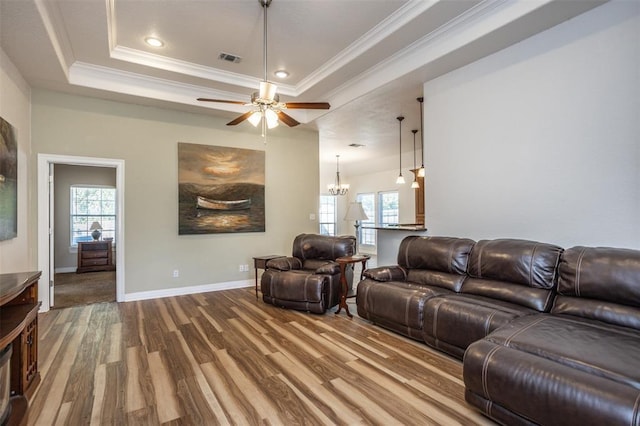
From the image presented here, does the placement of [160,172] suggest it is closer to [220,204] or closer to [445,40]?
[220,204]

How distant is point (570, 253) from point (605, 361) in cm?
116

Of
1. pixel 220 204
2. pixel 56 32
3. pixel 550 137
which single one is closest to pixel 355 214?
pixel 220 204

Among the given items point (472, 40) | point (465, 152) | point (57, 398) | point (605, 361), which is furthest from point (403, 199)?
point (57, 398)

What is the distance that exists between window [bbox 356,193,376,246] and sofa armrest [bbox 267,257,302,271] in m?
6.12

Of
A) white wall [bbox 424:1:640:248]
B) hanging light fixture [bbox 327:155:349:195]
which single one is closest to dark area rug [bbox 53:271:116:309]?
white wall [bbox 424:1:640:248]

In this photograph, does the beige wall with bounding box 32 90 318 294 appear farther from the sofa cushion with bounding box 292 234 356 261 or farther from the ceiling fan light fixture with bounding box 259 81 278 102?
the ceiling fan light fixture with bounding box 259 81 278 102

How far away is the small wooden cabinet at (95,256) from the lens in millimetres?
7234

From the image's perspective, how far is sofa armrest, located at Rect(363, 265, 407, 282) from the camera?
3.65 m

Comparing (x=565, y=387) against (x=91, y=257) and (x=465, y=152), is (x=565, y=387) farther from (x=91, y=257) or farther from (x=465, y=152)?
(x=91, y=257)

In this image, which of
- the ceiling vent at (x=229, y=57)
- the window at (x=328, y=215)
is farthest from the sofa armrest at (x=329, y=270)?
the window at (x=328, y=215)

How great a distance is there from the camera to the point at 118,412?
2076 mm

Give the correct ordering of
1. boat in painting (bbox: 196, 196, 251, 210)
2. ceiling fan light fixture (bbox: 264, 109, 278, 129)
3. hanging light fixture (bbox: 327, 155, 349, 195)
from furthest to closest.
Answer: hanging light fixture (bbox: 327, 155, 349, 195) → boat in painting (bbox: 196, 196, 251, 210) → ceiling fan light fixture (bbox: 264, 109, 278, 129)

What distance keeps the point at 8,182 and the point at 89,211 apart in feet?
17.2

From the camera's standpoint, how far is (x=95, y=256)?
7352 mm
